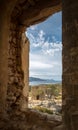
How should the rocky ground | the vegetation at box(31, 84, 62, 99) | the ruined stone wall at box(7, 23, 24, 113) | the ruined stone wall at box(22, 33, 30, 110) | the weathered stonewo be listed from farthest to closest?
1. the rocky ground
2. the vegetation at box(31, 84, 62, 99)
3. the ruined stone wall at box(22, 33, 30, 110)
4. the ruined stone wall at box(7, 23, 24, 113)
5. the weathered stonewo

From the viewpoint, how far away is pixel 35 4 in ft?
22.4

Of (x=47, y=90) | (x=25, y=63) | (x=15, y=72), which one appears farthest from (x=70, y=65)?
(x=47, y=90)

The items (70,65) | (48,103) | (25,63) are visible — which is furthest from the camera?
(48,103)

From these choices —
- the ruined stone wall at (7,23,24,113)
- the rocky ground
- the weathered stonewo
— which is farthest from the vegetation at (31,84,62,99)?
the weathered stonewo

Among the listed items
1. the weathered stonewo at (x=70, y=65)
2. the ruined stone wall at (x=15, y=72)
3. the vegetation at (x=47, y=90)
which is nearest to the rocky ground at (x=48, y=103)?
the vegetation at (x=47, y=90)

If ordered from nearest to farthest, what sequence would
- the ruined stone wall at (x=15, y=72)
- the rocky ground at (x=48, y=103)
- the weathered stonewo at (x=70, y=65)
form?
1. the weathered stonewo at (x=70, y=65)
2. the ruined stone wall at (x=15, y=72)
3. the rocky ground at (x=48, y=103)

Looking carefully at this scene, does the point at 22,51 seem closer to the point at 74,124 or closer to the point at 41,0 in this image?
the point at 41,0

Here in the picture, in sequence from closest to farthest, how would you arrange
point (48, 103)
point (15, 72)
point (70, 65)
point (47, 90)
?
1. point (70, 65)
2. point (15, 72)
3. point (48, 103)
4. point (47, 90)

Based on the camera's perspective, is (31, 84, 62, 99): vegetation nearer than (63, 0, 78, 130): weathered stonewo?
No

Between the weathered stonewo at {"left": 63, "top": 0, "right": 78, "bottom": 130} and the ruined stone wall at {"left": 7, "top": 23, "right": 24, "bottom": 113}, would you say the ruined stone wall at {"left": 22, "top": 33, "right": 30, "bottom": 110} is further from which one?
the weathered stonewo at {"left": 63, "top": 0, "right": 78, "bottom": 130}

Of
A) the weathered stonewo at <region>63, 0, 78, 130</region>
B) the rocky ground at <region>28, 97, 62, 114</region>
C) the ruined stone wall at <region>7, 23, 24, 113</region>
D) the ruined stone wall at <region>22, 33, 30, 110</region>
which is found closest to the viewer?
the weathered stonewo at <region>63, 0, 78, 130</region>

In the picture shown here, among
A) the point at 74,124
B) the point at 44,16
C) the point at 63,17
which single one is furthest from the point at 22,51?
the point at 74,124

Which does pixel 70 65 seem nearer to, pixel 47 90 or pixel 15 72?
pixel 15 72

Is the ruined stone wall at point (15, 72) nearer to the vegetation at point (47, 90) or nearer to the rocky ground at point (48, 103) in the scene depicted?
the vegetation at point (47, 90)
